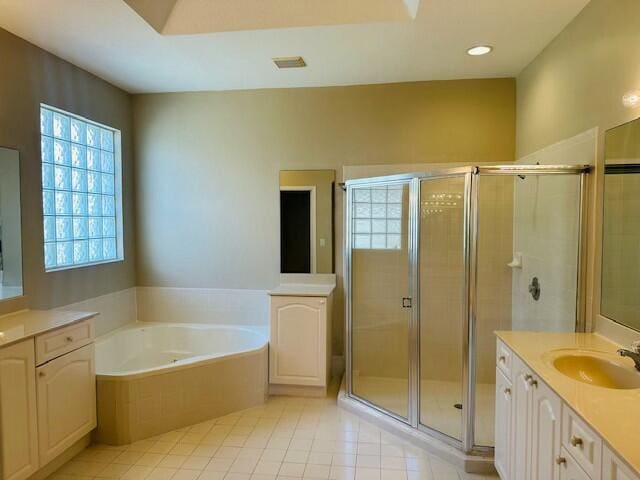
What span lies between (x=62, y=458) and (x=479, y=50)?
12.3 ft

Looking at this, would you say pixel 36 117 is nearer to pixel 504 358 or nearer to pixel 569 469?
pixel 504 358

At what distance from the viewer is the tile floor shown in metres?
2.40

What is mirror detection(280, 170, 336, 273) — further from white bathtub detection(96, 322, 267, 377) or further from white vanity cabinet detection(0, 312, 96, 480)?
white vanity cabinet detection(0, 312, 96, 480)

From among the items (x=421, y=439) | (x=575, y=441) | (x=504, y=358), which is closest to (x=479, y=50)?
(x=504, y=358)

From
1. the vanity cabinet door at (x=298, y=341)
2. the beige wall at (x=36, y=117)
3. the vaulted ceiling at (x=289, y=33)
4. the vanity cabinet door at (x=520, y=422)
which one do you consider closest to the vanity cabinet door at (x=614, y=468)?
the vanity cabinet door at (x=520, y=422)

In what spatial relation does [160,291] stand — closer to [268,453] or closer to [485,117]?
[268,453]

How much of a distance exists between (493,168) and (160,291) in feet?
10.4

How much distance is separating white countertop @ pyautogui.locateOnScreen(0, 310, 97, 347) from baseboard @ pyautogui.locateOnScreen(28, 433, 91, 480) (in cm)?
77

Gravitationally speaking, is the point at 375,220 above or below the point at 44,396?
above

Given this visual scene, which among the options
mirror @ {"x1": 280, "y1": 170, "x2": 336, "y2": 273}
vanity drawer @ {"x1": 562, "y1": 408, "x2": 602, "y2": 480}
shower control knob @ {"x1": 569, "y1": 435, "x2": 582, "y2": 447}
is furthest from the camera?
mirror @ {"x1": 280, "y1": 170, "x2": 336, "y2": 273}

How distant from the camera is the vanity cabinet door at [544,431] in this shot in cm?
150

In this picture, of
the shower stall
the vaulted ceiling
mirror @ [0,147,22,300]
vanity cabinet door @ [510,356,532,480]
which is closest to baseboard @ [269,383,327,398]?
the shower stall

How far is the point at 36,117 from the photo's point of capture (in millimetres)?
2867

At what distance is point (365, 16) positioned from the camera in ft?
8.18
